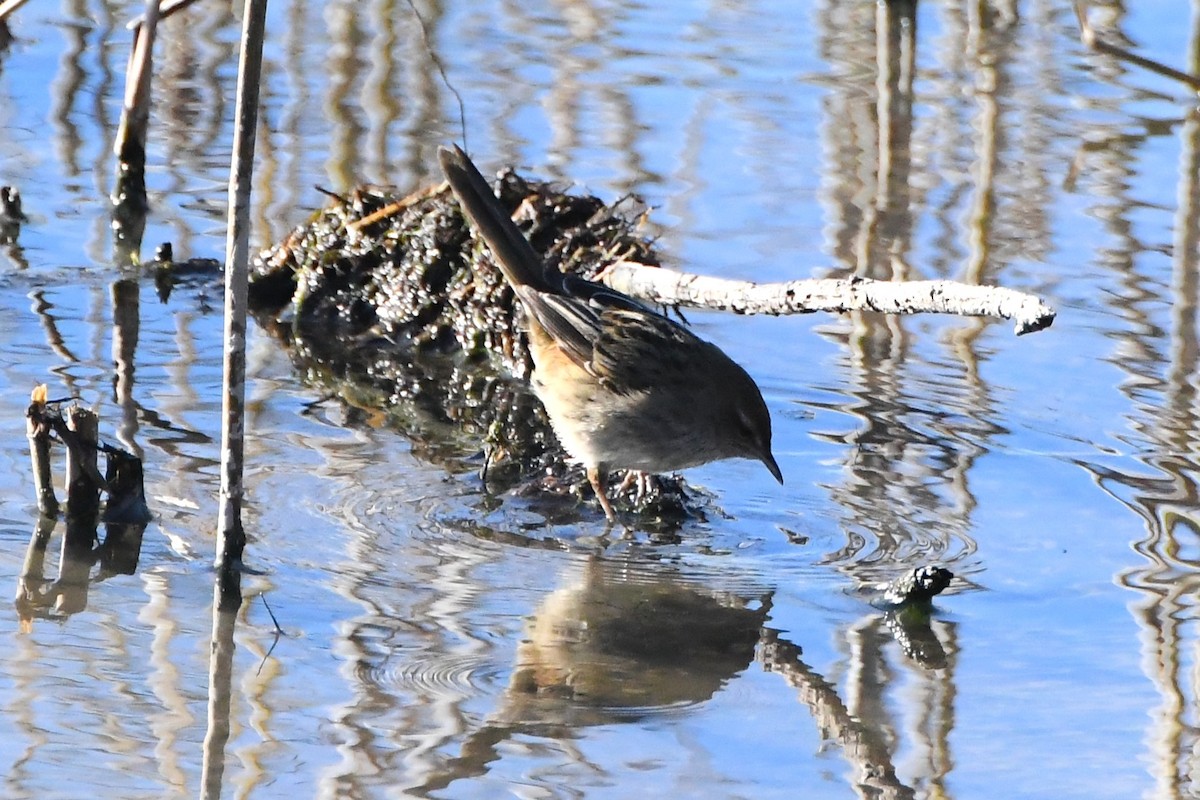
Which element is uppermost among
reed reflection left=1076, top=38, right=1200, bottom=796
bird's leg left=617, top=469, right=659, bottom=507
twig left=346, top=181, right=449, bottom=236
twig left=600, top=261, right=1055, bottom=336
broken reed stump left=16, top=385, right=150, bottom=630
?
twig left=600, top=261, right=1055, bottom=336

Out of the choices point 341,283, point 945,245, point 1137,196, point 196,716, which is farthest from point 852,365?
point 196,716

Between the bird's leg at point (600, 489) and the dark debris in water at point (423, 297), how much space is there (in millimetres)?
697

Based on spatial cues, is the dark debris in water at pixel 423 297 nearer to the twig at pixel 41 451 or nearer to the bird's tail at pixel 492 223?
the bird's tail at pixel 492 223

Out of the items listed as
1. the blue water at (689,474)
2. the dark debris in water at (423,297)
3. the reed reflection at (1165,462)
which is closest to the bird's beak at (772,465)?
the blue water at (689,474)

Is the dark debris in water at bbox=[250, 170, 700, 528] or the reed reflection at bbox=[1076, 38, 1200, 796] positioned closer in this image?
the reed reflection at bbox=[1076, 38, 1200, 796]

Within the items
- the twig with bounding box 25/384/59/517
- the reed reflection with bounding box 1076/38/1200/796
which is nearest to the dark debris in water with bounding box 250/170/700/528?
the twig with bounding box 25/384/59/517

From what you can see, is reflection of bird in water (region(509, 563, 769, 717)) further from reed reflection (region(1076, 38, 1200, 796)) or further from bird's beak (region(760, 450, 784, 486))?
reed reflection (region(1076, 38, 1200, 796))

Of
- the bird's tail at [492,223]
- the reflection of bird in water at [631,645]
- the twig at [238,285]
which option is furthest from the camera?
the bird's tail at [492,223]

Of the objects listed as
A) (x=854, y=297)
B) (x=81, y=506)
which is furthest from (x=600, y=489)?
(x=81, y=506)

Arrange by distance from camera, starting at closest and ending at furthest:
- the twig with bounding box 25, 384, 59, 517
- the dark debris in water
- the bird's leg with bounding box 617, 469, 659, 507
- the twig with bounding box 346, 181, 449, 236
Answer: the twig with bounding box 25, 384, 59, 517
the bird's leg with bounding box 617, 469, 659, 507
the dark debris in water
the twig with bounding box 346, 181, 449, 236

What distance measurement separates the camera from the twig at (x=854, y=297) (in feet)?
Result: 16.1

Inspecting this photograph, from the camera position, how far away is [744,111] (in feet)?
39.7

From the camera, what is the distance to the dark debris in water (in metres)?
7.96

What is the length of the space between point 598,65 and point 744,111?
4.38 ft
